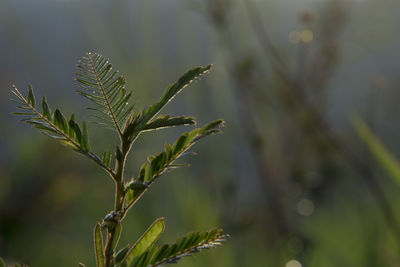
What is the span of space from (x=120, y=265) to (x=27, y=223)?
82cm

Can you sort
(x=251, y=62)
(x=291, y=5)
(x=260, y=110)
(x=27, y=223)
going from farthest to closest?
1. (x=291, y=5)
2. (x=260, y=110)
3. (x=27, y=223)
4. (x=251, y=62)

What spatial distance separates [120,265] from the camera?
222mm

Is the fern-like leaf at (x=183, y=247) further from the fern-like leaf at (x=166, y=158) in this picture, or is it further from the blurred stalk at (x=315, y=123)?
the blurred stalk at (x=315, y=123)

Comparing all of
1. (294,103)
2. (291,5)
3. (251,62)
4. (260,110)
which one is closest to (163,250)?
(251,62)

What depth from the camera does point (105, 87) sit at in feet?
0.69

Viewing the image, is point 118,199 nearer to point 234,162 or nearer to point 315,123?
point 315,123

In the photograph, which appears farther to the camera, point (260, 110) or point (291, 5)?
point (291, 5)

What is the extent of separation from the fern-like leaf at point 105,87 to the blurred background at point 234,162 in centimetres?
55

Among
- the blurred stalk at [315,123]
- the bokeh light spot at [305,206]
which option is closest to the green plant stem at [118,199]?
the blurred stalk at [315,123]

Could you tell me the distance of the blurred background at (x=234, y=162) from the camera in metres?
0.87

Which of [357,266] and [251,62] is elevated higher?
[251,62]

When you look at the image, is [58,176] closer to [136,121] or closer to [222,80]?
[222,80]

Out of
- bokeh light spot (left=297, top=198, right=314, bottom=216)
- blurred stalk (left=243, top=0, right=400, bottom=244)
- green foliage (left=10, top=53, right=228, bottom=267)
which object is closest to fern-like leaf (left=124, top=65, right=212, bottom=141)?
green foliage (left=10, top=53, right=228, bottom=267)

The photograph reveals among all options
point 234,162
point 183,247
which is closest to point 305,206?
point 234,162
